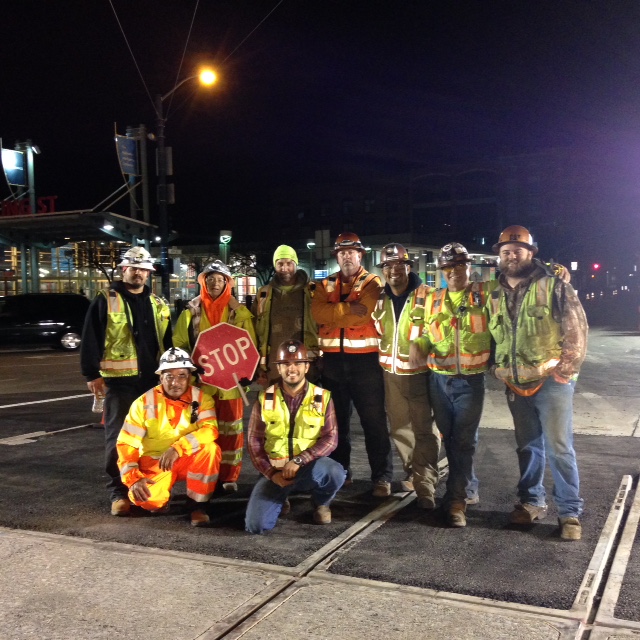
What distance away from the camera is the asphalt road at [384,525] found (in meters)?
3.98

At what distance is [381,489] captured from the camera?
18.2 feet

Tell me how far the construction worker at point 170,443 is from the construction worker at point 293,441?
40cm

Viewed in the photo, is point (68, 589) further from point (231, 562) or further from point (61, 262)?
point (61, 262)

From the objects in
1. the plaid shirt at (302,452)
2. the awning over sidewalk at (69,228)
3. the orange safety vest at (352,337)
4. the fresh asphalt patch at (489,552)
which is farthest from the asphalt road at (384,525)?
the awning over sidewalk at (69,228)

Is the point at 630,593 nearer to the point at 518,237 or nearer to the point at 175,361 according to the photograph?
the point at 518,237

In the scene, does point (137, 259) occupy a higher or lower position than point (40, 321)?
higher

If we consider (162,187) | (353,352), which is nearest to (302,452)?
(353,352)

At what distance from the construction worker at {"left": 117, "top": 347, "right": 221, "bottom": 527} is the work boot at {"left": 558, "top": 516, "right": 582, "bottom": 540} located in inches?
95.5

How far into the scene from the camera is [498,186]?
72562 mm

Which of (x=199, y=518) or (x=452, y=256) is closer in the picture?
(x=199, y=518)

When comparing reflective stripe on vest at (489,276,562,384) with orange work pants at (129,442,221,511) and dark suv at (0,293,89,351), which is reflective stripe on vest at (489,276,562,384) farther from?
dark suv at (0,293,89,351)

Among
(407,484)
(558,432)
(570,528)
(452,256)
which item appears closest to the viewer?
(570,528)

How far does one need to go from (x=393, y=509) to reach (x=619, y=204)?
73686mm

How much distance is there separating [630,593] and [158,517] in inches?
124
